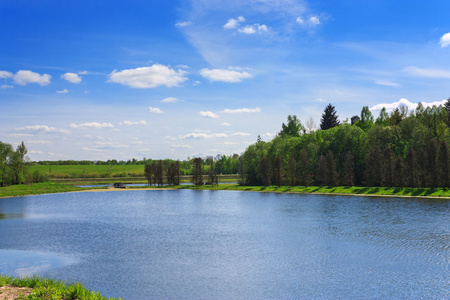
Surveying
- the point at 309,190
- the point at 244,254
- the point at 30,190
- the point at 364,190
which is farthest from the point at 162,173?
the point at 244,254

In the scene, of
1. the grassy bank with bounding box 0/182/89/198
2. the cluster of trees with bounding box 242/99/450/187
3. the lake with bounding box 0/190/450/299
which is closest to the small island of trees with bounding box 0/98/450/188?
the cluster of trees with bounding box 242/99/450/187

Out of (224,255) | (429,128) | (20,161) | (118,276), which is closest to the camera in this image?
(118,276)

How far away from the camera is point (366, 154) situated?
9462 cm

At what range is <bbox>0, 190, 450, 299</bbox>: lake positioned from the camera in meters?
21.8

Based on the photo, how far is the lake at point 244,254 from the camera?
71.7ft

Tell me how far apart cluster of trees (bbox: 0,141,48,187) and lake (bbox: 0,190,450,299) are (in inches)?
2598

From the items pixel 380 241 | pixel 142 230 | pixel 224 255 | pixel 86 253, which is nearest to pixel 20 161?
pixel 142 230

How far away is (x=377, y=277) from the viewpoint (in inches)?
921

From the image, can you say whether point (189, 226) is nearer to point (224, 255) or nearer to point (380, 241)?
point (224, 255)

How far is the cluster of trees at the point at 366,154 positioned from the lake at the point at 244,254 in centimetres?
2625

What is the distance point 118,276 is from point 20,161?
4259 inches

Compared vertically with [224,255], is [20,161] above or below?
above

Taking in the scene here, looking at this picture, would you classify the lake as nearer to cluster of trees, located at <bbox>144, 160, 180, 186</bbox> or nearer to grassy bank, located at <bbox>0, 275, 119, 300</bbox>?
grassy bank, located at <bbox>0, 275, 119, 300</bbox>

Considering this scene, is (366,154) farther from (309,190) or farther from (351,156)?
(309,190)
